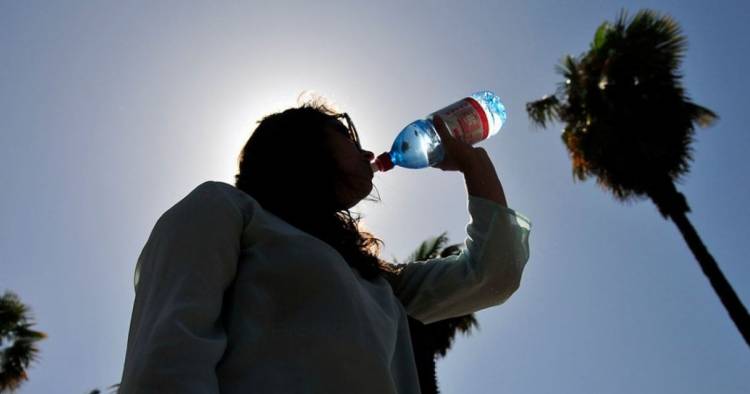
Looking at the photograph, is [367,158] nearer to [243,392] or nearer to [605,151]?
[243,392]

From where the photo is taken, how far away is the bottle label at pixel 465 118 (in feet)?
9.43

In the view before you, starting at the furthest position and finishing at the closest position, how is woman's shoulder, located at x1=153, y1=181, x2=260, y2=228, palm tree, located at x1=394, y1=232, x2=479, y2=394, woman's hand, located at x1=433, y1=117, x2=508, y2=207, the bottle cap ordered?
palm tree, located at x1=394, y1=232, x2=479, y2=394
the bottle cap
woman's hand, located at x1=433, y1=117, x2=508, y2=207
woman's shoulder, located at x1=153, y1=181, x2=260, y2=228

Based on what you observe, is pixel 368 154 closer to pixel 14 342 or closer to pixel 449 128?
pixel 449 128

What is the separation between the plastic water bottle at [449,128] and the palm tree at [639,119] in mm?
7540

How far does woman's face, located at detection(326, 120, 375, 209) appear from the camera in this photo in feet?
6.08

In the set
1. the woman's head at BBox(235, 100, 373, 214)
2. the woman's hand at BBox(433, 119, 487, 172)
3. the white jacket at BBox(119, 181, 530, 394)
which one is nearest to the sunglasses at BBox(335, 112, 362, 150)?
the woman's head at BBox(235, 100, 373, 214)

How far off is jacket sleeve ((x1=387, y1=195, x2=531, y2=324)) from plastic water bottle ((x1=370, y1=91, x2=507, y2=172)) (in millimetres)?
962

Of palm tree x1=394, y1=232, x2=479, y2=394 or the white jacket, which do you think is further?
palm tree x1=394, y1=232, x2=479, y2=394

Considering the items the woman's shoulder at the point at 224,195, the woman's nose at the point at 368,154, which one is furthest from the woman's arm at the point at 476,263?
the woman's shoulder at the point at 224,195

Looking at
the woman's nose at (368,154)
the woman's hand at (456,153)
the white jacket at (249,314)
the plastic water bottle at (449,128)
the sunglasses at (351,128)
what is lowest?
the white jacket at (249,314)

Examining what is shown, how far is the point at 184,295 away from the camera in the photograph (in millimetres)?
1171

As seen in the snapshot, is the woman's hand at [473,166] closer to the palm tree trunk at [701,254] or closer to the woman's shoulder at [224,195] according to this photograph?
the woman's shoulder at [224,195]

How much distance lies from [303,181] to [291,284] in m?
0.52

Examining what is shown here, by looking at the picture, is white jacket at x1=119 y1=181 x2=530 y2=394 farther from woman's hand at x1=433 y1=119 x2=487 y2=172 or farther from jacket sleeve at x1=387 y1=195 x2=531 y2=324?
woman's hand at x1=433 y1=119 x2=487 y2=172
